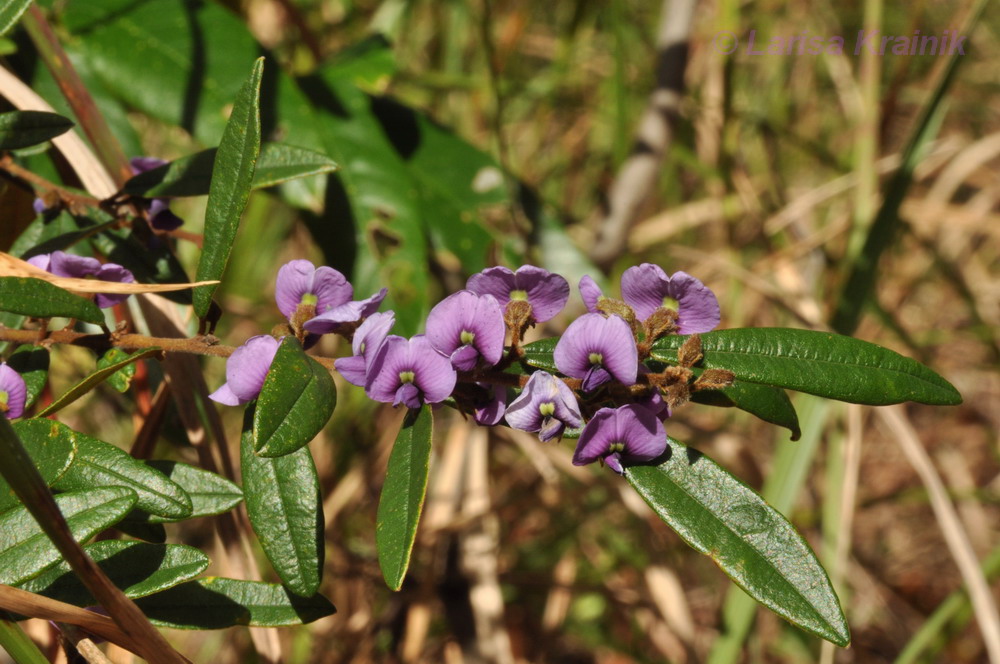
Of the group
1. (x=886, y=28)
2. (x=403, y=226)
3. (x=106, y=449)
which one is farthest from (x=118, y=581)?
(x=886, y=28)

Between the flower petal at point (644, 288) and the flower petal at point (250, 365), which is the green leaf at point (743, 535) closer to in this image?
the flower petal at point (644, 288)

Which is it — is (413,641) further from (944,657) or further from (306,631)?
(944,657)

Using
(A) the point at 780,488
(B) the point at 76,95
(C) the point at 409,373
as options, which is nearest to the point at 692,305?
(C) the point at 409,373

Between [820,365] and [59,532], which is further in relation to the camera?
[820,365]

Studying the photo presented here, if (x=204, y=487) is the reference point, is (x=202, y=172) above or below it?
above

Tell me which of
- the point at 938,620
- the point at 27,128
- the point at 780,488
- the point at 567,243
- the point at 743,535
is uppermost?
the point at 27,128

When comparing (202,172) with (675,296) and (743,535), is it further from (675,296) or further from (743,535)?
(743,535)
